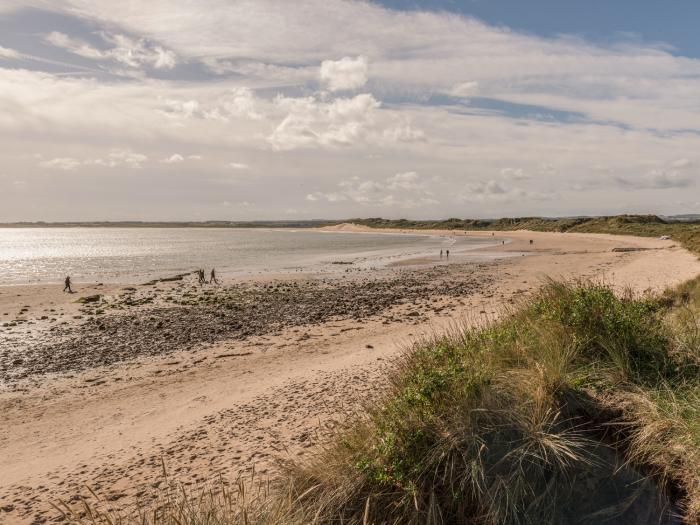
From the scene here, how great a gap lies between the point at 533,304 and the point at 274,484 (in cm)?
616

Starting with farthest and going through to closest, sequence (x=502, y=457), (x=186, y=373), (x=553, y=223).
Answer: (x=553, y=223) → (x=186, y=373) → (x=502, y=457)

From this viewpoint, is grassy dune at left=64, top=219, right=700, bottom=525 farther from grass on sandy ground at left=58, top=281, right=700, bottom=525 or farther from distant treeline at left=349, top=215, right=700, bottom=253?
distant treeline at left=349, top=215, right=700, bottom=253

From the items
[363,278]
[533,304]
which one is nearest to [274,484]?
[533,304]

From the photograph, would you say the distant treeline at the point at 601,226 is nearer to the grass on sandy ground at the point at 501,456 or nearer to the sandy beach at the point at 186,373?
the sandy beach at the point at 186,373

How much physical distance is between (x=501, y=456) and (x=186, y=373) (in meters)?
10.7

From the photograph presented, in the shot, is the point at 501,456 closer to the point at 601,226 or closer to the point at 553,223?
the point at 601,226

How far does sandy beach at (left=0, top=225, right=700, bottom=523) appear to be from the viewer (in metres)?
7.28

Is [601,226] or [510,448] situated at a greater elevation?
[601,226]

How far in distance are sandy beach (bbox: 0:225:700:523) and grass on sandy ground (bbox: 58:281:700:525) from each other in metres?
1.13

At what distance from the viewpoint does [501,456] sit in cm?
496

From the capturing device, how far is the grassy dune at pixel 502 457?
461cm

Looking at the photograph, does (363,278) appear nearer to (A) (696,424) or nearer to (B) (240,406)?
(B) (240,406)

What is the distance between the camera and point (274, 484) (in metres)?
5.23

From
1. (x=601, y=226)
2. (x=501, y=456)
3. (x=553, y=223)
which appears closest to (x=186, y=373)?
(x=501, y=456)
